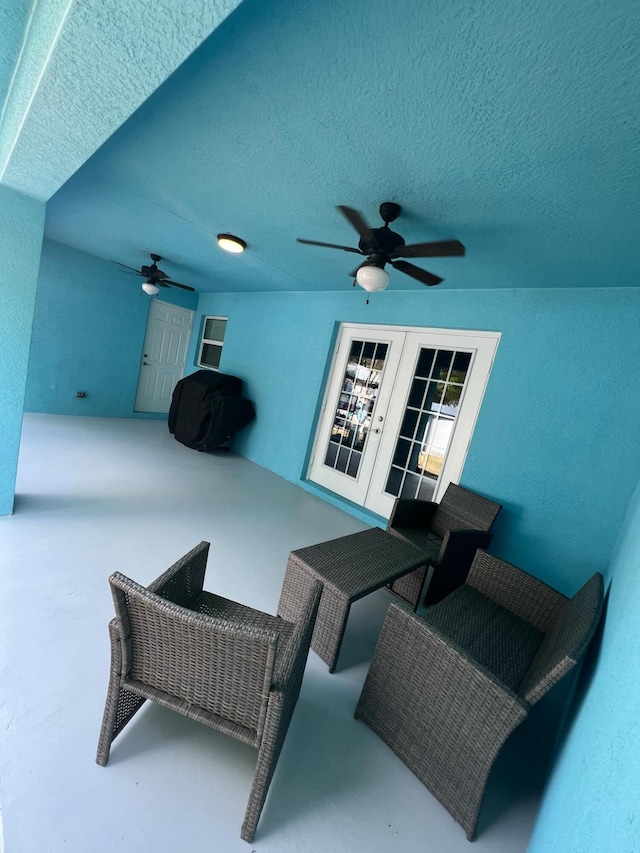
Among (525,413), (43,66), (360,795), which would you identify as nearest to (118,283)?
(43,66)

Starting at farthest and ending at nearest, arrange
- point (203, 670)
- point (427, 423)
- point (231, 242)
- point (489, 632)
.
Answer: point (427, 423) < point (231, 242) < point (489, 632) < point (203, 670)

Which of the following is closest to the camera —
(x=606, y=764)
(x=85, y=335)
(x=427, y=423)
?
(x=606, y=764)

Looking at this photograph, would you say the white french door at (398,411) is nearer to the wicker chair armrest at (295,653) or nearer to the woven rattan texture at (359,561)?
the woven rattan texture at (359,561)

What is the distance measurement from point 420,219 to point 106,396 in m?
5.82

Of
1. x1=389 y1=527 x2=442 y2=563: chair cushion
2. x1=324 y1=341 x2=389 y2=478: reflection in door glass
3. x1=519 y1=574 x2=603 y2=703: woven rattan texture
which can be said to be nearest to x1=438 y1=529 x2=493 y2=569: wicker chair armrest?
x1=389 y1=527 x2=442 y2=563: chair cushion

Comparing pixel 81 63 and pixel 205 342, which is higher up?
pixel 81 63

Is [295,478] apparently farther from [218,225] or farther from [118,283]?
[118,283]

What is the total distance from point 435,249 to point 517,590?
1.89 meters

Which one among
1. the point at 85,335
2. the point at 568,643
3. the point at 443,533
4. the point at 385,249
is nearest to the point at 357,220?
the point at 385,249

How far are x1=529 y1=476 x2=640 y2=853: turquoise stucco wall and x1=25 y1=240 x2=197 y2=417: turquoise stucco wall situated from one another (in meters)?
6.74

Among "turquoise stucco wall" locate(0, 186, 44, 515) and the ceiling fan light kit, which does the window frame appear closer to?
"turquoise stucco wall" locate(0, 186, 44, 515)

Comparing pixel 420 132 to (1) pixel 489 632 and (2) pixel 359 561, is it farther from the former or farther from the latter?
(1) pixel 489 632

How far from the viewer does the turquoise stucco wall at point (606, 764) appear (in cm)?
61

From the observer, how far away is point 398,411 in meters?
3.86
